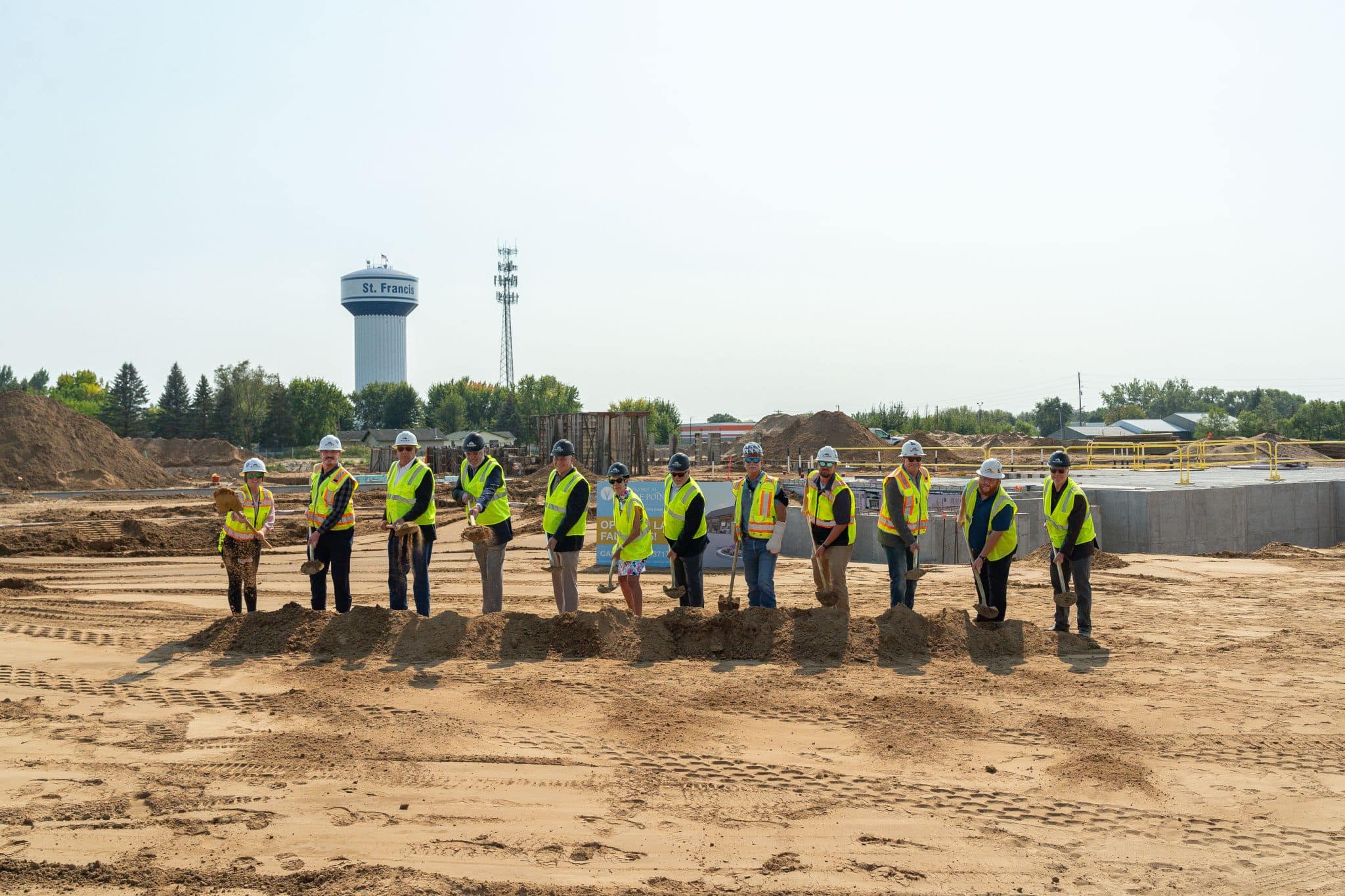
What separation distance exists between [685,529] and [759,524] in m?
0.65

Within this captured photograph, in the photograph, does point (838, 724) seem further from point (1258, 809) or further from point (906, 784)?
point (1258, 809)

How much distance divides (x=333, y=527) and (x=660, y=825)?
5.35 metres

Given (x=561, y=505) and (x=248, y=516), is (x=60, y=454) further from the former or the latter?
(x=561, y=505)

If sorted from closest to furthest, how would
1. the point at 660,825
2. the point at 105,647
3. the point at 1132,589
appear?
the point at 660,825 → the point at 105,647 → the point at 1132,589

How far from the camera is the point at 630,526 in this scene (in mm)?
9320

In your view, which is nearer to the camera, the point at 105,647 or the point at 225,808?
the point at 225,808

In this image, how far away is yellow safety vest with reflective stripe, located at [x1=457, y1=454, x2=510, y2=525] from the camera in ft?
30.9

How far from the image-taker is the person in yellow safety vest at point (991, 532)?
916 centimetres

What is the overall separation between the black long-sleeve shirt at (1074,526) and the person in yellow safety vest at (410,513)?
5.54 m

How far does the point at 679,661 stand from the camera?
876 centimetres

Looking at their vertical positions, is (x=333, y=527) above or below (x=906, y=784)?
above

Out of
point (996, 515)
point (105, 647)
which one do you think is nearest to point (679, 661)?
point (996, 515)

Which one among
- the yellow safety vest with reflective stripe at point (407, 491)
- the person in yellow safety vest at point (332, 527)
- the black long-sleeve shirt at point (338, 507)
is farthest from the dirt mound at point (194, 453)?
the yellow safety vest with reflective stripe at point (407, 491)

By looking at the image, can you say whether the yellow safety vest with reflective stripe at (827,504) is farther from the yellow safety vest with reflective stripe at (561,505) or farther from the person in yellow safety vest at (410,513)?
the person in yellow safety vest at (410,513)
